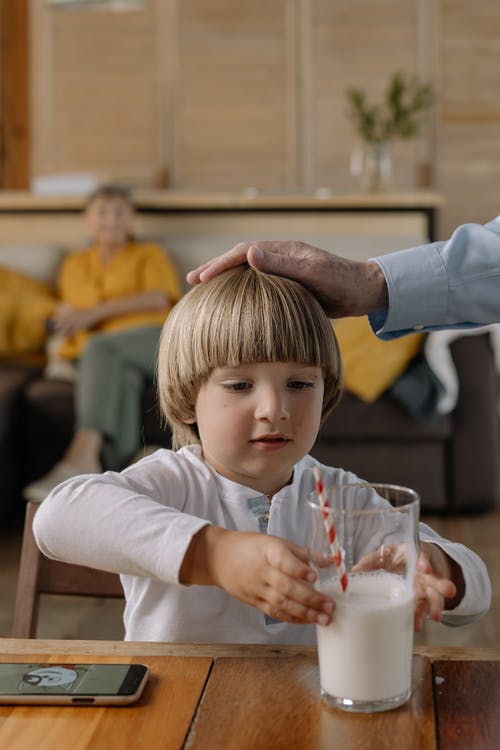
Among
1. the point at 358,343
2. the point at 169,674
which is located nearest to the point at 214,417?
the point at 169,674

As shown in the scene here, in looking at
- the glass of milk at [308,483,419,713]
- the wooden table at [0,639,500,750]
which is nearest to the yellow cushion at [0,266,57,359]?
the wooden table at [0,639,500,750]

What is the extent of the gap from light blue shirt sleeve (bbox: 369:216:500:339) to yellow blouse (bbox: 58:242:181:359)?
2585 mm

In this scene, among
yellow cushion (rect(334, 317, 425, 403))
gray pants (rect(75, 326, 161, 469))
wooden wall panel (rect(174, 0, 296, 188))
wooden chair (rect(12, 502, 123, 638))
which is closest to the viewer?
wooden chair (rect(12, 502, 123, 638))

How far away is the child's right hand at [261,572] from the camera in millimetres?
684

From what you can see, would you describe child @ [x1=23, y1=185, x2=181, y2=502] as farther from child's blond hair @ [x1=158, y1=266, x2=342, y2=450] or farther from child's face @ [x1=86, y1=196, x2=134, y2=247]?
child's blond hair @ [x1=158, y1=266, x2=342, y2=450]

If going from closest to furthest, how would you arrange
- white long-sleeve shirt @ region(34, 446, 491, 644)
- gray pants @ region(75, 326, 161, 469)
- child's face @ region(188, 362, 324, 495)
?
white long-sleeve shirt @ region(34, 446, 491, 644), child's face @ region(188, 362, 324, 495), gray pants @ region(75, 326, 161, 469)

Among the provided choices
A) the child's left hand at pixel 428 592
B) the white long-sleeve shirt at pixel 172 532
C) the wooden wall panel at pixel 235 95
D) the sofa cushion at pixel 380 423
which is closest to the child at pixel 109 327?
the sofa cushion at pixel 380 423

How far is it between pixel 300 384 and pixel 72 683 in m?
0.36

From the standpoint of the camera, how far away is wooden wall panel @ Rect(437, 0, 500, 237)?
5621 millimetres

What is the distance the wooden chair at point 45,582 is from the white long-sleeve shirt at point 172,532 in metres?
0.06

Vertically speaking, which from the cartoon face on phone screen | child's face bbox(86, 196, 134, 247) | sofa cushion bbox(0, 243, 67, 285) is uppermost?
child's face bbox(86, 196, 134, 247)

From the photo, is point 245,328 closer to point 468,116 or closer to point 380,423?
point 380,423

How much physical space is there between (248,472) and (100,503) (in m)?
0.18

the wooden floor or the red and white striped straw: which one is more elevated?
the red and white striped straw
